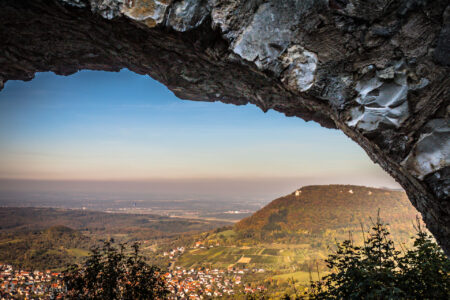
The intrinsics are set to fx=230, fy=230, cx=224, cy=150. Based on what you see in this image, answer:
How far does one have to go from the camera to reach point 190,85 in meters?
7.87

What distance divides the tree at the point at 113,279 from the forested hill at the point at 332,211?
796 inches

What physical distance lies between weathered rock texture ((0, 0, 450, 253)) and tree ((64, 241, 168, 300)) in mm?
5779

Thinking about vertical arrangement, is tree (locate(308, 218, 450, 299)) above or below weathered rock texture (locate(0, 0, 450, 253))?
below

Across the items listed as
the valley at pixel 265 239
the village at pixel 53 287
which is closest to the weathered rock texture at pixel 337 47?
the village at pixel 53 287

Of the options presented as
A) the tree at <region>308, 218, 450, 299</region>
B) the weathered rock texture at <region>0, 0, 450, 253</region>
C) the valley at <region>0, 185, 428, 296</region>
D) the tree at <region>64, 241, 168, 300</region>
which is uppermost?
the weathered rock texture at <region>0, 0, 450, 253</region>

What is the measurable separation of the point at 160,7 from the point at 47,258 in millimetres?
22852

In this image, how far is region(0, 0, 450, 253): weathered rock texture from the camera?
3.72 meters

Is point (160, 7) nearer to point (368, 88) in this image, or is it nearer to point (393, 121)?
point (368, 88)

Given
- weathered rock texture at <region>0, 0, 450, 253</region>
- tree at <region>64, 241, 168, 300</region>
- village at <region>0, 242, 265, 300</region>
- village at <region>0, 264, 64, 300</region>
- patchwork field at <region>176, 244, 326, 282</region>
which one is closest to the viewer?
weathered rock texture at <region>0, 0, 450, 253</region>

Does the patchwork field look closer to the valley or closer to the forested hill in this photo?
the valley

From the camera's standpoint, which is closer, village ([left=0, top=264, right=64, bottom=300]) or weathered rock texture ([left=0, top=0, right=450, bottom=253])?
weathered rock texture ([left=0, top=0, right=450, bottom=253])

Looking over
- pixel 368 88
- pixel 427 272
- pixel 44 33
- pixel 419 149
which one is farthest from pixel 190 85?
pixel 427 272

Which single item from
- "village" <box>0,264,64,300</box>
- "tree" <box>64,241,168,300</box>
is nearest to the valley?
"village" <box>0,264,64,300</box>

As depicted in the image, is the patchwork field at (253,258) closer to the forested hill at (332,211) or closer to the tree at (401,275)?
the forested hill at (332,211)
